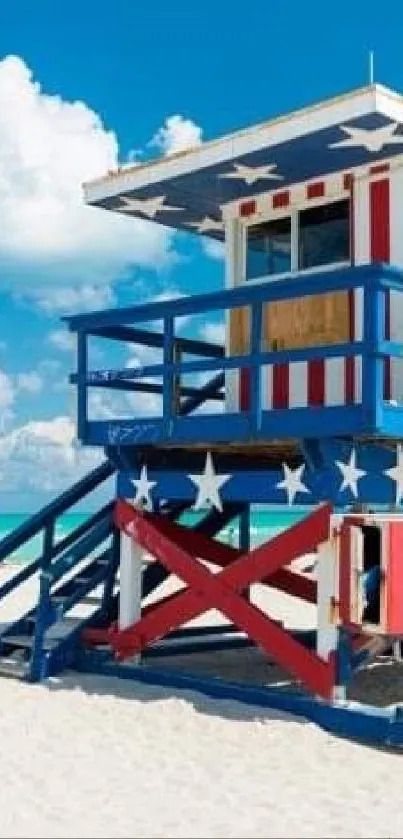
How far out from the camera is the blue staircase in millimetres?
10414

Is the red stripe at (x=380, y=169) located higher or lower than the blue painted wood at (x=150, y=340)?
higher

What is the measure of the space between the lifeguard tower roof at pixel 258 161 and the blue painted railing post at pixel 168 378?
60.2 inches

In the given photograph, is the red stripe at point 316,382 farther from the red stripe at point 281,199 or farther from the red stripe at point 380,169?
the red stripe at point 380,169

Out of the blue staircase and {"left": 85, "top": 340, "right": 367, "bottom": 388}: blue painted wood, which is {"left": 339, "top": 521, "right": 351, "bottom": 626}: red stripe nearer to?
{"left": 85, "top": 340, "right": 367, "bottom": 388}: blue painted wood

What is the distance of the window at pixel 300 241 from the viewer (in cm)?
1027

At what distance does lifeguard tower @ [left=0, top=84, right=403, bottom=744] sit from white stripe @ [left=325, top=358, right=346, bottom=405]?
0.05 ft

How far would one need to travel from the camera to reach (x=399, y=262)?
971cm

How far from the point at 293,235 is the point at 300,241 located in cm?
9

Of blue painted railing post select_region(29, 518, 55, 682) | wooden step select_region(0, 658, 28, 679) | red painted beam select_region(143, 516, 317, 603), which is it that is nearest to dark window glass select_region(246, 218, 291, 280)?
red painted beam select_region(143, 516, 317, 603)

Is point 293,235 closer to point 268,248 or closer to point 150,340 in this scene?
point 268,248

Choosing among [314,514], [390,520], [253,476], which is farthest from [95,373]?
[390,520]

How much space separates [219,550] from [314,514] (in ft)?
7.92

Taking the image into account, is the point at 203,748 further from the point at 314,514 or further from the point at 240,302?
the point at 240,302

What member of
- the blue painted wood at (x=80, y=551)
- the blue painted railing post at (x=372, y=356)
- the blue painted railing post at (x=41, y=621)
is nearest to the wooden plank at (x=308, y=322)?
the blue painted railing post at (x=372, y=356)
